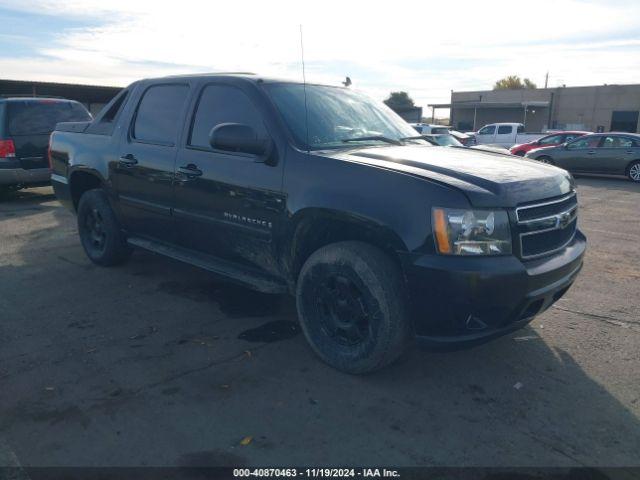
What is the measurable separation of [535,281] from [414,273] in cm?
69

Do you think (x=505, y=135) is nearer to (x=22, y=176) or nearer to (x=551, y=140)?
(x=551, y=140)

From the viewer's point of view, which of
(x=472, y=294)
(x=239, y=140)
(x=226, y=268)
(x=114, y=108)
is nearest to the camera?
(x=472, y=294)

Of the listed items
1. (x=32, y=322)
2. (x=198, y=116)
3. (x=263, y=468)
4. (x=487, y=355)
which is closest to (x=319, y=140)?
(x=198, y=116)

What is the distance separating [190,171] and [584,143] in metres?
15.1

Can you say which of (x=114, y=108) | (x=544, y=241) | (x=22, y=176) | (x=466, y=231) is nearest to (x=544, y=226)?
(x=544, y=241)

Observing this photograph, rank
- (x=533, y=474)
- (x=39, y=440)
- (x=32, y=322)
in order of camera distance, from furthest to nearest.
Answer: (x=32, y=322) < (x=39, y=440) < (x=533, y=474)

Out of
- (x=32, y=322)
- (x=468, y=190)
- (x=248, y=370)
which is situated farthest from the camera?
(x=32, y=322)

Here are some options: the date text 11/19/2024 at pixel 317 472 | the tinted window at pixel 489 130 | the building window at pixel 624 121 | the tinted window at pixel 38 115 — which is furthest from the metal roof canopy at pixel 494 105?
the date text 11/19/2024 at pixel 317 472

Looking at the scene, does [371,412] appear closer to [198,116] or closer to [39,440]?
[39,440]

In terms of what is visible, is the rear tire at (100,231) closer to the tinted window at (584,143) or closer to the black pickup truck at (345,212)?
the black pickup truck at (345,212)

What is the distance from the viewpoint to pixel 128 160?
16.1 ft

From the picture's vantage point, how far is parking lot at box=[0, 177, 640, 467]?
2.69 m

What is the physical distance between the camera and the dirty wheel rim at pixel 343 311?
3.36 meters

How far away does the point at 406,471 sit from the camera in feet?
8.32
